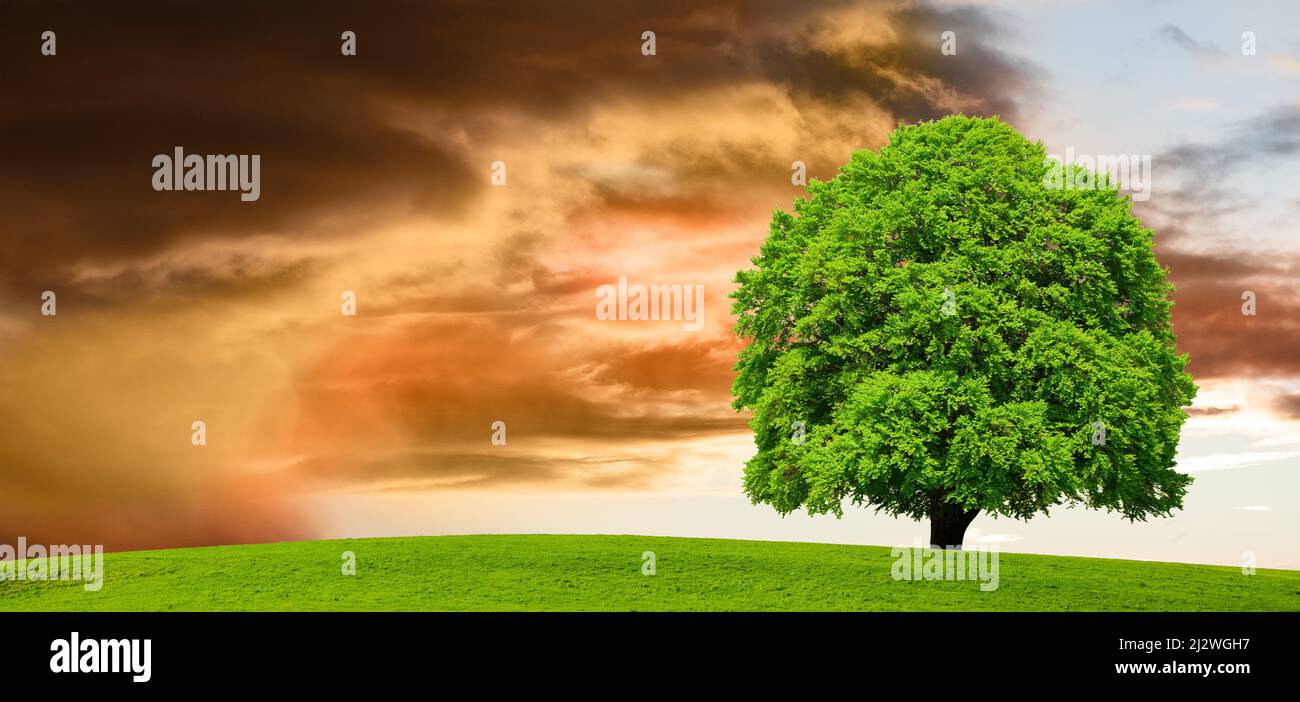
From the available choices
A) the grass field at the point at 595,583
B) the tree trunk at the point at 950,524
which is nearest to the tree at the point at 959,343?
the tree trunk at the point at 950,524

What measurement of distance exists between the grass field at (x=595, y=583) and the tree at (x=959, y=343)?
2.87 metres

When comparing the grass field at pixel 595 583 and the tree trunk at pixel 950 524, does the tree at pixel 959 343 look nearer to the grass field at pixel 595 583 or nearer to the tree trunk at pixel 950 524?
the tree trunk at pixel 950 524

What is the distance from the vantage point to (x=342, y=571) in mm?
36156

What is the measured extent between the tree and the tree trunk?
3.2 inches

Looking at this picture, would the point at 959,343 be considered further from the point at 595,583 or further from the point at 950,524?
the point at 595,583

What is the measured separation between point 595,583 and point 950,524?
43.7ft

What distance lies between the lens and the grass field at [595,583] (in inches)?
1242

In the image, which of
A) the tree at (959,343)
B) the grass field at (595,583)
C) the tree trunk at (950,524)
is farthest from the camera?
the tree trunk at (950,524)

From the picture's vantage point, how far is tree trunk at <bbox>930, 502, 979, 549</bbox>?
37.8 metres

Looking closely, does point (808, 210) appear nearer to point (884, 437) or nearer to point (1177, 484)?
point (884, 437)

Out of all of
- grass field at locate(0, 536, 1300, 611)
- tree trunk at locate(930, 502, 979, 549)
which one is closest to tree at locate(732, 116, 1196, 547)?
tree trunk at locate(930, 502, 979, 549)
